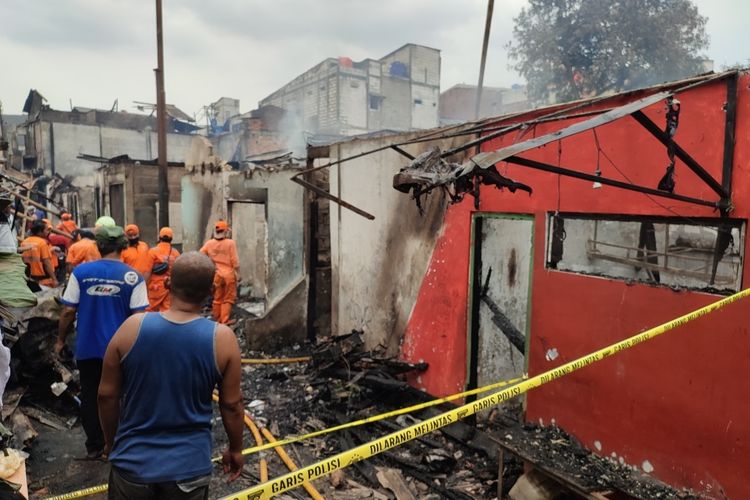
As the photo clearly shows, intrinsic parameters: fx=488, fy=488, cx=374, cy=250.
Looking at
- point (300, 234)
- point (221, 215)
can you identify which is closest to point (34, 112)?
point (221, 215)

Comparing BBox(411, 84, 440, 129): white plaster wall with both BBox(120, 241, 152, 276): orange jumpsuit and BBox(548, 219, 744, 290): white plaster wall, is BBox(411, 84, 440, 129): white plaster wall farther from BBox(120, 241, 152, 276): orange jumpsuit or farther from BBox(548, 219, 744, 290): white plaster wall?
BBox(120, 241, 152, 276): orange jumpsuit

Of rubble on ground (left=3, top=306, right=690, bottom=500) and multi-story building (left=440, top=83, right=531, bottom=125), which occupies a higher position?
multi-story building (left=440, top=83, right=531, bottom=125)

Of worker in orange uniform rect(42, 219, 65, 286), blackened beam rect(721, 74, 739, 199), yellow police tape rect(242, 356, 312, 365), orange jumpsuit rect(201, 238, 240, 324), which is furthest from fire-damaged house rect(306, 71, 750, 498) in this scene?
worker in orange uniform rect(42, 219, 65, 286)

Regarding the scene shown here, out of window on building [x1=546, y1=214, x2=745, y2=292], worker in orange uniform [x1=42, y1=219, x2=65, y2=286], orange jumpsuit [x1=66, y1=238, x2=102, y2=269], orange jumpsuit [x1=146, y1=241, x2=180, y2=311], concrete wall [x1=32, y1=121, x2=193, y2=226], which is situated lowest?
orange jumpsuit [x1=146, y1=241, x2=180, y2=311]

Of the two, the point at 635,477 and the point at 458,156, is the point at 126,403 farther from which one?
the point at 458,156

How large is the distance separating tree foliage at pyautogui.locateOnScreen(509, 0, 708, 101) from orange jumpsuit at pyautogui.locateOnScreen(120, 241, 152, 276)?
1961cm

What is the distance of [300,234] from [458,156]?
434cm

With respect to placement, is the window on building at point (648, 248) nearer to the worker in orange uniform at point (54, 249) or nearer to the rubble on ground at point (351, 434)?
the rubble on ground at point (351, 434)

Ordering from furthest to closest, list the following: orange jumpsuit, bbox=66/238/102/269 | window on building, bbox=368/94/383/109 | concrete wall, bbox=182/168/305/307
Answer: window on building, bbox=368/94/383/109
concrete wall, bbox=182/168/305/307
orange jumpsuit, bbox=66/238/102/269

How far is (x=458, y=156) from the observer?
6082mm

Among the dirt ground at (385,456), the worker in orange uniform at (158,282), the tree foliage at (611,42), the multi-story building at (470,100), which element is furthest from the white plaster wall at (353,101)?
the dirt ground at (385,456)

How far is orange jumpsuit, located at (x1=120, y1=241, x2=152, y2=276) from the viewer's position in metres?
7.66

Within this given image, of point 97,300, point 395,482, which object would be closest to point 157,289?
point 97,300

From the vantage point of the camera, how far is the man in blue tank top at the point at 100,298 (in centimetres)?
448
